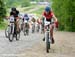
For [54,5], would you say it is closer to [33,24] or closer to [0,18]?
[0,18]

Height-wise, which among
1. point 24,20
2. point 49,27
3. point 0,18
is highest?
point 49,27

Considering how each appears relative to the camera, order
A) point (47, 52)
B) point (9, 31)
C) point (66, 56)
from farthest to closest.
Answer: point (9, 31)
point (47, 52)
point (66, 56)

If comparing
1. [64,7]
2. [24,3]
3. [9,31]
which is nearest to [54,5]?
[64,7]

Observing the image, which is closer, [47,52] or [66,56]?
[66,56]

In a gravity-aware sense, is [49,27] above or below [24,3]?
above

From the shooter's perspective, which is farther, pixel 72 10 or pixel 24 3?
pixel 24 3

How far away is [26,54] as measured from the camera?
15.2 metres

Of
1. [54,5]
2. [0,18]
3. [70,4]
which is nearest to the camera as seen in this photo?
[70,4]

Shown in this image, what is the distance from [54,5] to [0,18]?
1502cm

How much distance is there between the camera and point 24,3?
647ft

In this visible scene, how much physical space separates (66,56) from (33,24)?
88.0 ft

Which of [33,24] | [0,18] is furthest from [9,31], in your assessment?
[0,18]

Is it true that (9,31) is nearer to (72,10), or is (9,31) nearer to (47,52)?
(47,52)

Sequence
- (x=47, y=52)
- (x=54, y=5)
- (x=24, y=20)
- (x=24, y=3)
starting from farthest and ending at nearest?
1. (x=24, y=3)
2. (x=54, y=5)
3. (x=24, y=20)
4. (x=47, y=52)
